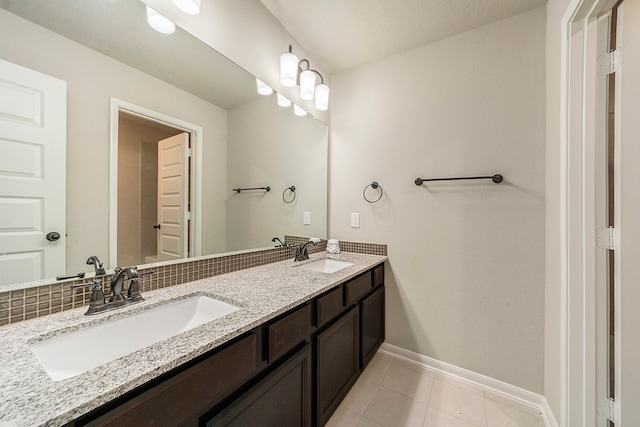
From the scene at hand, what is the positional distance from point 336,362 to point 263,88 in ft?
5.67

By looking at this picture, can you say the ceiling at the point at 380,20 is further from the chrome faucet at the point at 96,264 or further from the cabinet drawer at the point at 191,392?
the cabinet drawer at the point at 191,392

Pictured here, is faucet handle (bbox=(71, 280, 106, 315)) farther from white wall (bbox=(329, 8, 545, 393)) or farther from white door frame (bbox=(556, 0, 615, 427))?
white door frame (bbox=(556, 0, 615, 427))

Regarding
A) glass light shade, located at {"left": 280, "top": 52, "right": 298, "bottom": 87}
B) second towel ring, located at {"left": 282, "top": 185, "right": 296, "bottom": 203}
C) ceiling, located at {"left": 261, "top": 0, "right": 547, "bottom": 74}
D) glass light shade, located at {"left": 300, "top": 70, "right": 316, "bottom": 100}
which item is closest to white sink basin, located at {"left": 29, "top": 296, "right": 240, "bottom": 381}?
second towel ring, located at {"left": 282, "top": 185, "right": 296, "bottom": 203}

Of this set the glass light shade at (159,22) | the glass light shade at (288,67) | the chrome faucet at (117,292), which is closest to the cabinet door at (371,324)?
the chrome faucet at (117,292)

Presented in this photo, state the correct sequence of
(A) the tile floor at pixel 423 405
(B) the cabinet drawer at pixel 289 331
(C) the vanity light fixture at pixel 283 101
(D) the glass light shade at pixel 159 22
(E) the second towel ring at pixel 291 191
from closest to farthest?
1. (B) the cabinet drawer at pixel 289 331
2. (D) the glass light shade at pixel 159 22
3. (A) the tile floor at pixel 423 405
4. (C) the vanity light fixture at pixel 283 101
5. (E) the second towel ring at pixel 291 191

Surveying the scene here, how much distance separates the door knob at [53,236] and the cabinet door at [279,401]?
0.81m

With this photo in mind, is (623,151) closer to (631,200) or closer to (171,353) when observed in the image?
(631,200)

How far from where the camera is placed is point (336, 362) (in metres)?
1.33

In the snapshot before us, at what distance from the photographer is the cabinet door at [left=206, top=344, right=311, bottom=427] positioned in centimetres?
78

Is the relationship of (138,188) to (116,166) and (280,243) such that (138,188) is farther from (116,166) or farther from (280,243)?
(280,243)

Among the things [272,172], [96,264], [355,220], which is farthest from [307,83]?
[96,264]

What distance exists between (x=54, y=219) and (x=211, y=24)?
1164mm

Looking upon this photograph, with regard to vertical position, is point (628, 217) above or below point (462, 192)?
below

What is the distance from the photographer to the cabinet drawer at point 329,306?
117 cm
